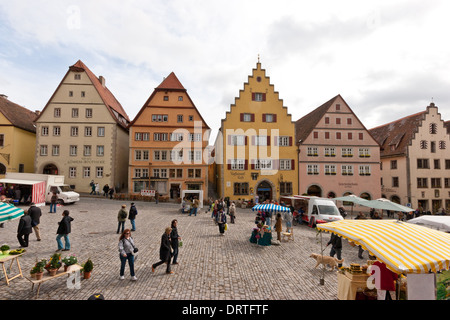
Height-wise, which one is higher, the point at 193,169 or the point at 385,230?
the point at 193,169

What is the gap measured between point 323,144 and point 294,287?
1045 inches

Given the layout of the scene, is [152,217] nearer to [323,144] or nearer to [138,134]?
[138,134]

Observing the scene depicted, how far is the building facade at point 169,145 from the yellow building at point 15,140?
1412 centimetres

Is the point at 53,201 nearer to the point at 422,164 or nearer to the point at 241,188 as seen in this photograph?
the point at 241,188

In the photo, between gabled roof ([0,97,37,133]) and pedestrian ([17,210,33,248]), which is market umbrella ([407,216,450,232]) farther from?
gabled roof ([0,97,37,133])

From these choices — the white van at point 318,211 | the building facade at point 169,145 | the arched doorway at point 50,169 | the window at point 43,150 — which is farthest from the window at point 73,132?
the white van at point 318,211

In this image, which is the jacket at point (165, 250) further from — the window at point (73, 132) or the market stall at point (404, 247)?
the window at point (73, 132)

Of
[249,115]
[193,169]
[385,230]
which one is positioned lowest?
[385,230]

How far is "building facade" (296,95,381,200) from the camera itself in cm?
3108

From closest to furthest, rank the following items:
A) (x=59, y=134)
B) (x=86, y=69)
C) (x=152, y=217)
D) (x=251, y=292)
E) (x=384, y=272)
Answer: (x=384, y=272), (x=251, y=292), (x=152, y=217), (x=59, y=134), (x=86, y=69)

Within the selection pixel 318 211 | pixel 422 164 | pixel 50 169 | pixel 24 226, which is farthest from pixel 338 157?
pixel 50 169

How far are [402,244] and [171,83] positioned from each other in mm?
31061

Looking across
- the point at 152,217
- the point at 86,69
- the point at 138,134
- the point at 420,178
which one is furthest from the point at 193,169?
the point at 420,178

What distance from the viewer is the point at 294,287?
24.2 ft
